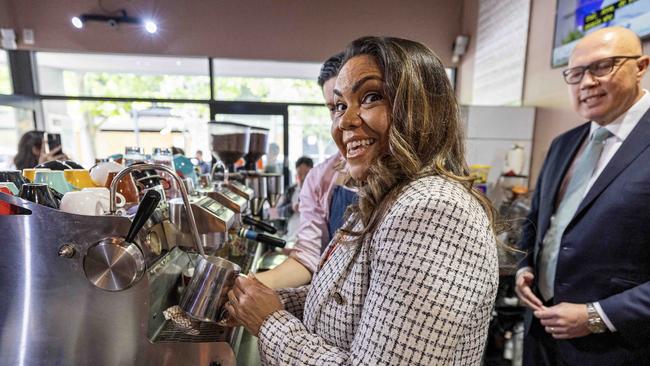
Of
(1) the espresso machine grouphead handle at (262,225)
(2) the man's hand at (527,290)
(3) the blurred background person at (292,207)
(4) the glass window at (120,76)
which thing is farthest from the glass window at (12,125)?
(2) the man's hand at (527,290)

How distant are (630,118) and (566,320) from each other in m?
0.69

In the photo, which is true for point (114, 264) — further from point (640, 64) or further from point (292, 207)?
point (292, 207)

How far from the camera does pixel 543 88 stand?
267cm

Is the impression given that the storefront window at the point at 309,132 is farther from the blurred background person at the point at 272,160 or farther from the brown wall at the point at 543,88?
the brown wall at the point at 543,88

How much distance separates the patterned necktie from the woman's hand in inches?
41.8

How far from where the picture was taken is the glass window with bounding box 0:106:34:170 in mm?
4051

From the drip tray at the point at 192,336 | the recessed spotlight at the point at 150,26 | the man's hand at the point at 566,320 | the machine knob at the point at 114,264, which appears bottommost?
the man's hand at the point at 566,320

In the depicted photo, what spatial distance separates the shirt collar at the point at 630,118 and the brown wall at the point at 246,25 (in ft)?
11.7

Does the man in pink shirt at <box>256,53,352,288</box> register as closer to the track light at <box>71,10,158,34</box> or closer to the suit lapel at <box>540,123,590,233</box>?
the suit lapel at <box>540,123,590,233</box>

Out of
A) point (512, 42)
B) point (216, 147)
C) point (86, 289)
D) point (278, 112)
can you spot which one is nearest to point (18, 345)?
point (86, 289)

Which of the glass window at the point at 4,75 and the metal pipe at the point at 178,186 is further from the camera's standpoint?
the glass window at the point at 4,75

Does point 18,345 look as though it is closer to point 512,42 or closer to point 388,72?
point 388,72

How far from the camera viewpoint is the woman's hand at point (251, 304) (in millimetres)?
713

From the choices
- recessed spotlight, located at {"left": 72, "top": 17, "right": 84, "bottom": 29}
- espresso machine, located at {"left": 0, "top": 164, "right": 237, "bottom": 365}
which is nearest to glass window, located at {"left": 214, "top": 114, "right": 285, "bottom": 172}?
recessed spotlight, located at {"left": 72, "top": 17, "right": 84, "bottom": 29}
